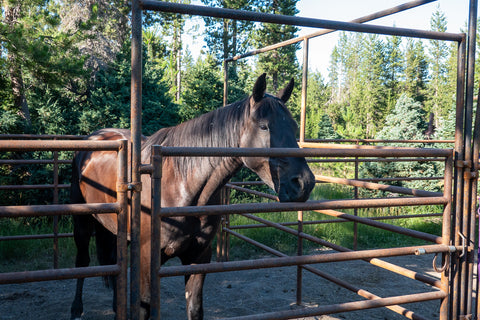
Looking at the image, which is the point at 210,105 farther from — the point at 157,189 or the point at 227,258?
the point at 157,189

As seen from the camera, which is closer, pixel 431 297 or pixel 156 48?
pixel 431 297

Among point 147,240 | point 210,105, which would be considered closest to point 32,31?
point 210,105

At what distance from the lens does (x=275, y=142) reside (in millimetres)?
2195

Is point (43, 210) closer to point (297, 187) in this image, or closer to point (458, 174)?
point (297, 187)

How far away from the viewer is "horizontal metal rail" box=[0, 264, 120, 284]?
1355mm

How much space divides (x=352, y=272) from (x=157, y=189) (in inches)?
163

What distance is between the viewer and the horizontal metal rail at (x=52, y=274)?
1.36 metres

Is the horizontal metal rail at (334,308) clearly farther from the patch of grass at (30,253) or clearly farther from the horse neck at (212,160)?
the patch of grass at (30,253)

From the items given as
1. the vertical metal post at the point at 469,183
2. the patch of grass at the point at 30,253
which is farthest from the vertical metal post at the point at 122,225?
the patch of grass at the point at 30,253

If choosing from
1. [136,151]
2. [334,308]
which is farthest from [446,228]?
[136,151]

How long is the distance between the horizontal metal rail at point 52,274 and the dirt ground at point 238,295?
7.56 ft

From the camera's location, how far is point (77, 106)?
8.05 metres

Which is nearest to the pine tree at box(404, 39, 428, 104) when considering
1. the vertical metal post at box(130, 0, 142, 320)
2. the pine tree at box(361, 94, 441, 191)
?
the pine tree at box(361, 94, 441, 191)

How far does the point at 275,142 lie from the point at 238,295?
2471mm
